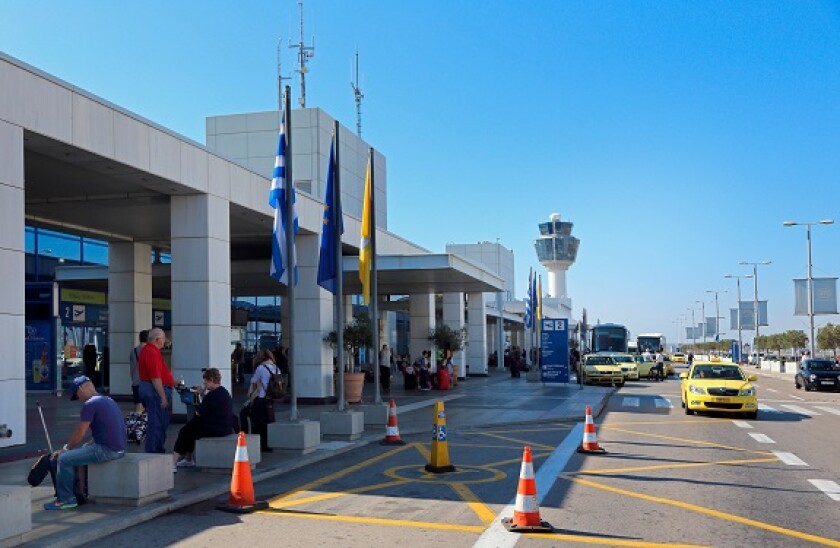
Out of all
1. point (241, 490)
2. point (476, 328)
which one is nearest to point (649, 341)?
point (476, 328)

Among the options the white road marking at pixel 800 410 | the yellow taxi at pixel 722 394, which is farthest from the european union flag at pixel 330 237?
the white road marking at pixel 800 410

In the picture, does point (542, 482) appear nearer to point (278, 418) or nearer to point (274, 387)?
point (274, 387)

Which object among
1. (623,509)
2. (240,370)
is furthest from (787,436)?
(240,370)

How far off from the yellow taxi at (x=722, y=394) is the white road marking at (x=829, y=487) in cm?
972

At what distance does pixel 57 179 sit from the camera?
16.5 meters

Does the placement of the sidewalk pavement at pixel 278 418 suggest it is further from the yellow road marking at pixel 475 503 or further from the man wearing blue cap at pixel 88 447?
the yellow road marking at pixel 475 503

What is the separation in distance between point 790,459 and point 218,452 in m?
8.96

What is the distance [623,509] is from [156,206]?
13.8m

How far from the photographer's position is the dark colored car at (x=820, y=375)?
1374 inches

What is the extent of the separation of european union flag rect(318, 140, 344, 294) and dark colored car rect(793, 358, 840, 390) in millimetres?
26952

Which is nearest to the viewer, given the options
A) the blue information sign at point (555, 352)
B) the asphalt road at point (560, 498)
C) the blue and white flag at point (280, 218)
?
the asphalt road at point (560, 498)

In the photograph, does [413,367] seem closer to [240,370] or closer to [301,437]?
[240,370]

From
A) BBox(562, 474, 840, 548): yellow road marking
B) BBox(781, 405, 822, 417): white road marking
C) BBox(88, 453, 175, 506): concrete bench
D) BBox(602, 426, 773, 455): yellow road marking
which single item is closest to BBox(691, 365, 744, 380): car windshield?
BBox(781, 405, 822, 417): white road marking

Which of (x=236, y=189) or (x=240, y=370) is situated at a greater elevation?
(x=236, y=189)
